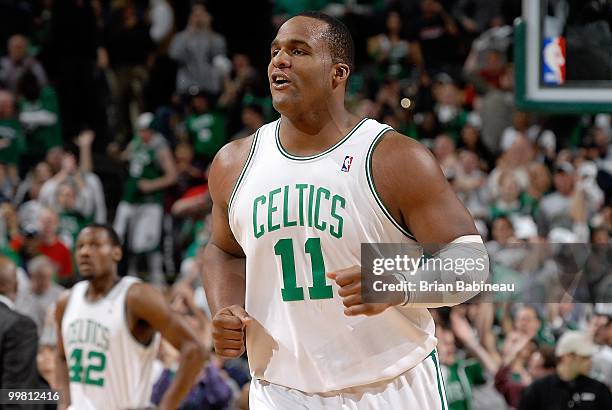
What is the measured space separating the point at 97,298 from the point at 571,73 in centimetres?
317

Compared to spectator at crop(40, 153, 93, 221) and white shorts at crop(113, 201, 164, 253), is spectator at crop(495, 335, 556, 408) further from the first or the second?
spectator at crop(40, 153, 93, 221)

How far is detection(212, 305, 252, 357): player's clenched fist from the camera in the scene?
13.2 feet

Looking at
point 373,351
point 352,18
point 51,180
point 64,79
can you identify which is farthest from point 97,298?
point 352,18

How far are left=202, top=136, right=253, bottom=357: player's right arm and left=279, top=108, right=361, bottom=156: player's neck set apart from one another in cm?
23

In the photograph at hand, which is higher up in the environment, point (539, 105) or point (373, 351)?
point (539, 105)

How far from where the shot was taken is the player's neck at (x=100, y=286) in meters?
7.14

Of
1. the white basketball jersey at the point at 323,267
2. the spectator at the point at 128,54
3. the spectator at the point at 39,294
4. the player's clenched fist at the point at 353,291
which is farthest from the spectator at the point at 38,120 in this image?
the player's clenched fist at the point at 353,291

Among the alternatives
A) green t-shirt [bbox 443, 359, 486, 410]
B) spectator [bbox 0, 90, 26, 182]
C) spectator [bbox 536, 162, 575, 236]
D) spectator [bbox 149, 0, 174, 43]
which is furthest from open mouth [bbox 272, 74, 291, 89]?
spectator [bbox 149, 0, 174, 43]

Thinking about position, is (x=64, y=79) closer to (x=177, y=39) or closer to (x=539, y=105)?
(x=177, y=39)

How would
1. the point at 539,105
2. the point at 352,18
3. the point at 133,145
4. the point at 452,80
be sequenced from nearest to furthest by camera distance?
the point at 539,105 → the point at 133,145 → the point at 452,80 → the point at 352,18

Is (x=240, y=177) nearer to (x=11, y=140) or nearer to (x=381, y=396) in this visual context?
(x=381, y=396)

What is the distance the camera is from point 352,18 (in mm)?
15828

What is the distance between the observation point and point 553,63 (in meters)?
6.68

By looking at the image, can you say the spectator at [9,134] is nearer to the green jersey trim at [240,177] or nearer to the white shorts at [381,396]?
the green jersey trim at [240,177]
